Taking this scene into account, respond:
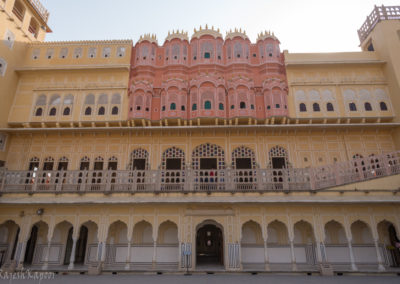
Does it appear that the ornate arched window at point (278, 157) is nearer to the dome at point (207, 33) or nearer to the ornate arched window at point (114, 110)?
the dome at point (207, 33)

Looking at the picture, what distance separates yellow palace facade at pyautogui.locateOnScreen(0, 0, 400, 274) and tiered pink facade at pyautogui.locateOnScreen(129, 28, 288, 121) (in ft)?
0.33

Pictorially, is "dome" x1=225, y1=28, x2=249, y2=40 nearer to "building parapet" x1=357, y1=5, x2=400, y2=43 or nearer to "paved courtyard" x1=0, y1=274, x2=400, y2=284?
"building parapet" x1=357, y1=5, x2=400, y2=43

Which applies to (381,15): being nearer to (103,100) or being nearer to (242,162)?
(242,162)

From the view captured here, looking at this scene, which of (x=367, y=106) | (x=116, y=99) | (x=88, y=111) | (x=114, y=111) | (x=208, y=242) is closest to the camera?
(x=208, y=242)

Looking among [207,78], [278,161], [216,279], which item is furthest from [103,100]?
[216,279]

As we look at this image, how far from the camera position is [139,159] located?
1669 centimetres

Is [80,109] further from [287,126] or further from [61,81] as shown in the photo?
[287,126]

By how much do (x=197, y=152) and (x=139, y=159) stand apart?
3.94 m

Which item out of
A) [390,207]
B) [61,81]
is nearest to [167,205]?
[390,207]

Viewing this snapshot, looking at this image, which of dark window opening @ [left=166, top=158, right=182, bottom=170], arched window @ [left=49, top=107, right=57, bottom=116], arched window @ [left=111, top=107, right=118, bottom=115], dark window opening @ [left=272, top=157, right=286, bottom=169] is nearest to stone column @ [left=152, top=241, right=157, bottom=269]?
dark window opening @ [left=166, top=158, right=182, bottom=170]

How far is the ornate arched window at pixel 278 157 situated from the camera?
1627 centimetres

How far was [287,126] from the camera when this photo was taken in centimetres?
1602

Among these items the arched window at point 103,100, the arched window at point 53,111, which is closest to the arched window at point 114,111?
the arched window at point 103,100

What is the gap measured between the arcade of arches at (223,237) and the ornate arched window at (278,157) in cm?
401
